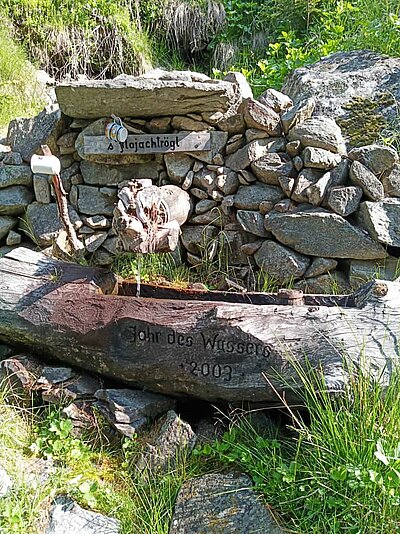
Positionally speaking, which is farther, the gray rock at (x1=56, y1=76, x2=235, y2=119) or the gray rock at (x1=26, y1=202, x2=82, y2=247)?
the gray rock at (x1=26, y1=202, x2=82, y2=247)

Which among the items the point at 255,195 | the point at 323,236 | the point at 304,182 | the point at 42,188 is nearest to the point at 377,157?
the point at 304,182

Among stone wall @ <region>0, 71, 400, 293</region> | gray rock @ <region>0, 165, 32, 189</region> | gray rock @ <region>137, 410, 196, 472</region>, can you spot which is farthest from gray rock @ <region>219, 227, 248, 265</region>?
gray rock @ <region>137, 410, 196, 472</region>

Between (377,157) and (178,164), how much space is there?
4.99ft

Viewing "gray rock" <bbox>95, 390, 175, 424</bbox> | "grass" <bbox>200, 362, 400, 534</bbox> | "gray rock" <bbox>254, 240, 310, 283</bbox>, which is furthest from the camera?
"gray rock" <bbox>254, 240, 310, 283</bbox>

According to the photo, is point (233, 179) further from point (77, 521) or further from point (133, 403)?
point (77, 521)

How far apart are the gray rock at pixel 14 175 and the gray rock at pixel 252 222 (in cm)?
175

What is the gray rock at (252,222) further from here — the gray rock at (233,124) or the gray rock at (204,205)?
the gray rock at (233,124)

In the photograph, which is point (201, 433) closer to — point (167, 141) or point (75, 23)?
point (167, 141)

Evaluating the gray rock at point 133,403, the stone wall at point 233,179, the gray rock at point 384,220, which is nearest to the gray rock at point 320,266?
the stone wall at point 233,179

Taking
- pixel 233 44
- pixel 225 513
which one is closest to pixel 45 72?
pixel 233 44

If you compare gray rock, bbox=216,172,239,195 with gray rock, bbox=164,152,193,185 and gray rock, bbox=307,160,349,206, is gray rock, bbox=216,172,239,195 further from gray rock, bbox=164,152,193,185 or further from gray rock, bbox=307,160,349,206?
gray rock, bbox=307,160,349,206

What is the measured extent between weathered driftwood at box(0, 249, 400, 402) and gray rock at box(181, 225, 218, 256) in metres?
1.28

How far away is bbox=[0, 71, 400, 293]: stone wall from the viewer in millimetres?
4305

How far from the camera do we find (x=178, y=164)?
4.85m
